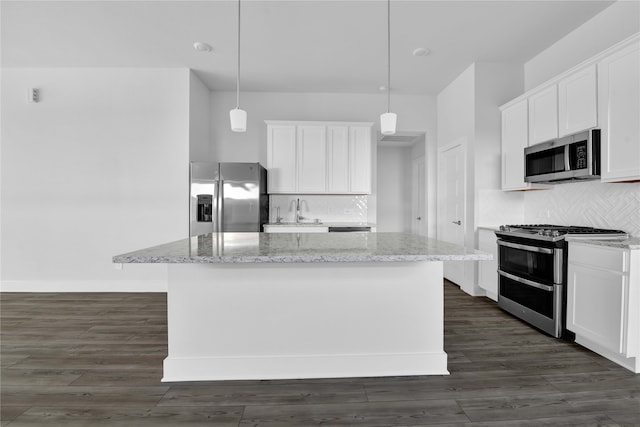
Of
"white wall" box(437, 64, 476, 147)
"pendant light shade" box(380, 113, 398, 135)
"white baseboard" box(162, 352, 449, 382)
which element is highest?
"white wall" box(437, 64, 476, 147)

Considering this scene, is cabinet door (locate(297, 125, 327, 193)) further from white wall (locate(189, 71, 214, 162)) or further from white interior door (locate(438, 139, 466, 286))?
white interior door (locate(438, 139, 466, 286))

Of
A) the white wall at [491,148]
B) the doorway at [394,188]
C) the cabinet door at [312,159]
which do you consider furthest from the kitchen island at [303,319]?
the doorway at [394,188]

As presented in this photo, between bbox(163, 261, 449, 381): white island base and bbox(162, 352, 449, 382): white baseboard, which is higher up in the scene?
bbox(163, 261, 449, 381): white island base

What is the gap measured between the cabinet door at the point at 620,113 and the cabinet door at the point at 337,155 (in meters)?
2.85

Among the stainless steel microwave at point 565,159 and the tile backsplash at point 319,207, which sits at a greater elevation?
the stainless steel microwave at point 565,159

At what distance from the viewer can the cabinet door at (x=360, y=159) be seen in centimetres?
479

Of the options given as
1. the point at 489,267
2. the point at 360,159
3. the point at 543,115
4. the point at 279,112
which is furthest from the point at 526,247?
the point at 279,112

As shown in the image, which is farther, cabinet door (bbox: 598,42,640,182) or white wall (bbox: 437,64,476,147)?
white wall (bbox: 437,64,476,147)

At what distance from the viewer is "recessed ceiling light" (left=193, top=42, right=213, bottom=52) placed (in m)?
3.66

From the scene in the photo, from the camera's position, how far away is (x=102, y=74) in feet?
14.3

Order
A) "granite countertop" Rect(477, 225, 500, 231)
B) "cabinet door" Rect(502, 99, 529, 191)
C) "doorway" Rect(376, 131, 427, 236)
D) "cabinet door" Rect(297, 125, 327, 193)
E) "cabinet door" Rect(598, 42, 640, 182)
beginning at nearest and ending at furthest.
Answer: "cabinet door" Rect(598, 42, 640, 182) < "cabinet door" Rect(502, 99, 529, 191) < "granite countertop" Rect(477, 225, 500, 231) < "cabinet door" Rect(297, 125, 327, 193) < "doorway" Rect(376, 131, 427, 236)

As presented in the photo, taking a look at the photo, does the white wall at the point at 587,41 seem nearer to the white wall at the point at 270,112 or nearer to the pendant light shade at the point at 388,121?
the white wall at the point at 270,112

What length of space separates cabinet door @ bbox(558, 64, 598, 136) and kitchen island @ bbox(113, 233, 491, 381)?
6.36 ft

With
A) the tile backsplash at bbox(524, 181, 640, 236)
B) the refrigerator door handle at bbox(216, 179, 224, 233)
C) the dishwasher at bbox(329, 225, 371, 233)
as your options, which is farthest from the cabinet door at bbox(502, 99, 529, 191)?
the refrigerator door handle at bbox(216, 179, 224, 233)
